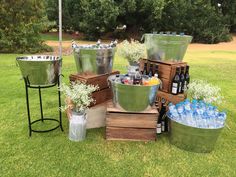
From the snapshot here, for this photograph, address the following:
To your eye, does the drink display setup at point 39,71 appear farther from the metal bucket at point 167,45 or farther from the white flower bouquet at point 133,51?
the metal bucket at point 167,45

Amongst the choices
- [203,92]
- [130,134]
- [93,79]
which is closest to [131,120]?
[130,134]

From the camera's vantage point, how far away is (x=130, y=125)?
9.42ft

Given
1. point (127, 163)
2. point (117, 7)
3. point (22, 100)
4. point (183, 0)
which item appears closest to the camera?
point (127, 163)

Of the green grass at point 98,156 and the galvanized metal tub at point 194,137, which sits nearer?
the green grass at point 98,156

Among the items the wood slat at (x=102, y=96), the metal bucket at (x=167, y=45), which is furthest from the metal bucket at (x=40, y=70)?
the metal bucket at (x=167, y=45)

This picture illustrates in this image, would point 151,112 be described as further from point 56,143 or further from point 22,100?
point 22,100

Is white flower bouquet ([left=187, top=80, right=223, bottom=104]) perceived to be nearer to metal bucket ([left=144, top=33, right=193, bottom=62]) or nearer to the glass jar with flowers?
metal bucket ([left=144, top=33, right=193, bottom=62])

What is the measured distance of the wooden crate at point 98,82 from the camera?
292 cm

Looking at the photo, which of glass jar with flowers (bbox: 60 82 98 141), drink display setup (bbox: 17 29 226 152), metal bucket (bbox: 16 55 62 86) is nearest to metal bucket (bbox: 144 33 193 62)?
drink display setup (bbox: 17 29 226 152)

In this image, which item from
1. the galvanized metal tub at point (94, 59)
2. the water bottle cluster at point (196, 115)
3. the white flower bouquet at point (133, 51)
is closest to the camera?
the water bottle cluster at point (196, 115)

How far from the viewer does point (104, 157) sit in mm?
2604

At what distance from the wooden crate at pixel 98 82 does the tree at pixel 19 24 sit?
724cm

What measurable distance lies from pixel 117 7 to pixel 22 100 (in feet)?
37.6

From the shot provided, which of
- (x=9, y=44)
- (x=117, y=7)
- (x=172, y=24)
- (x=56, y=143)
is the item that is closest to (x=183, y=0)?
(x=172, y=24)
